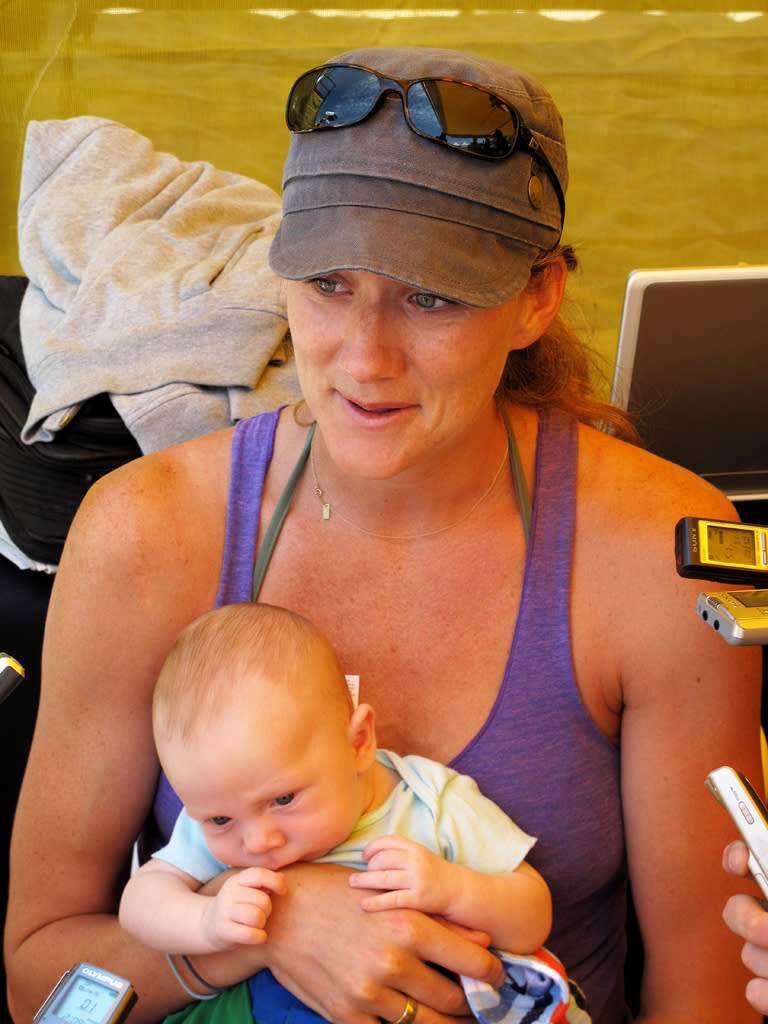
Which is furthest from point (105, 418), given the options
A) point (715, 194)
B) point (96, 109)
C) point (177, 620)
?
point (715, 194)

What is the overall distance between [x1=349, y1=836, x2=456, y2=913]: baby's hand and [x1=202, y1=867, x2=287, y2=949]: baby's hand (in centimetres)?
10

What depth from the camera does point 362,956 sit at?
1.15 meters

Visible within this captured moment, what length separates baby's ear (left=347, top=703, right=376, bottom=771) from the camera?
122 centimetres

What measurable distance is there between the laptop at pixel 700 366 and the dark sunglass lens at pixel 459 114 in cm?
64

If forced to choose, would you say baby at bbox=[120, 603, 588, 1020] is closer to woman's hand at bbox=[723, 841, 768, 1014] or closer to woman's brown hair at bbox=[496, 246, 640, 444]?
woman's hand at bbox=[723, 841, 768, 1014]

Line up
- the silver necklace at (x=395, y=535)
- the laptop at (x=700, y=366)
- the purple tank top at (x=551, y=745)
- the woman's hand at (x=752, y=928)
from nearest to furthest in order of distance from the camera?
the woman's hand at (x=752, y=928), the purple tank top at (x=551, y=745), the silver necklace at (x=395, y=535), the laptop at (x=700, y=366)

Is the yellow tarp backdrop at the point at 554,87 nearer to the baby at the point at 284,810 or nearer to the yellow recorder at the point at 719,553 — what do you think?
the baby at the point at 284,810

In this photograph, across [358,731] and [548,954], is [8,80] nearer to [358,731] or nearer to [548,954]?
[358,731]

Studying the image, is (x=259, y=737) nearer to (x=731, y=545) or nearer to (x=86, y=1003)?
(x=86, y=1003)

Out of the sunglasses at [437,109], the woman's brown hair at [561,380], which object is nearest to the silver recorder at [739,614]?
the sunglasses at [437,109]

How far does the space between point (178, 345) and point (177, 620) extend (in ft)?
2.20

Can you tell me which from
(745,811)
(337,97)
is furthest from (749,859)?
(337,97)

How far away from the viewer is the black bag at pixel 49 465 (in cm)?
191

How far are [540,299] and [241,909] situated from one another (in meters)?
0.81
